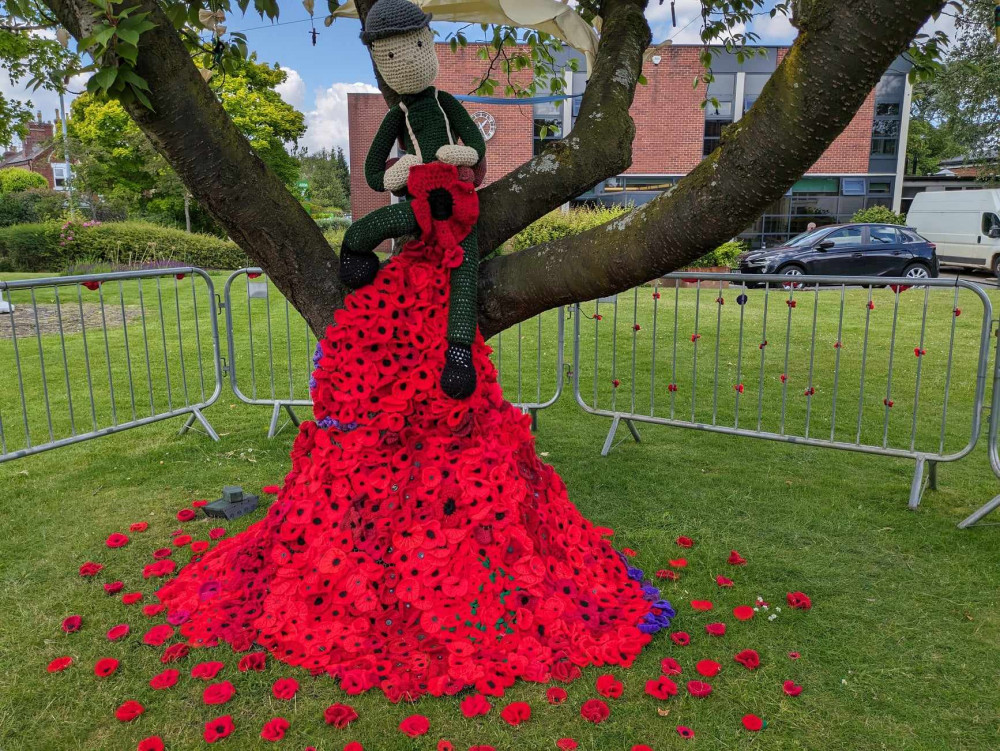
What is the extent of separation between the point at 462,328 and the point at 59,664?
208 cm

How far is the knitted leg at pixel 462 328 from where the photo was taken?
299 centimetres

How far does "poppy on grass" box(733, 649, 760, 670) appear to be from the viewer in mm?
2924

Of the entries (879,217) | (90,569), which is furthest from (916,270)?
(90,569)

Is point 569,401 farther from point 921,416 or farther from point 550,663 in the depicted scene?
point 550,663

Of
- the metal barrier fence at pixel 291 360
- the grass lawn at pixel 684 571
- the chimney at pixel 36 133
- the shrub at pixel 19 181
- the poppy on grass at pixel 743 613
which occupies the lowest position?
the grass lawn at pixel 684 571

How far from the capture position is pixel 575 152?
3.26 meters

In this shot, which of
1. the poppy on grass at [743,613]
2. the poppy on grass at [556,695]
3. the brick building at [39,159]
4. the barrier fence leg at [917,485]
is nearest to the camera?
the poppy on grass at [556,695]

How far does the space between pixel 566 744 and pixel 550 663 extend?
45 cm

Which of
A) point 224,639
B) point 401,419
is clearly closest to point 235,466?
point 224,639

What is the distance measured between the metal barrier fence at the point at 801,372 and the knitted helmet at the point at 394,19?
7.94 feet

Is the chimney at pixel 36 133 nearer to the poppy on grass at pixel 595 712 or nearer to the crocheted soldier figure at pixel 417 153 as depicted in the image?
the crocheted soldier figure at pixel 417 153

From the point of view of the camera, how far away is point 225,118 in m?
2.93

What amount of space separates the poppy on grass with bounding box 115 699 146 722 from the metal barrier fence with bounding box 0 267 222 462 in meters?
2.86

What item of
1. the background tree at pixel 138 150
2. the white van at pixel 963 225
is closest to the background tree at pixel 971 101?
the white van at pixel 963 225
